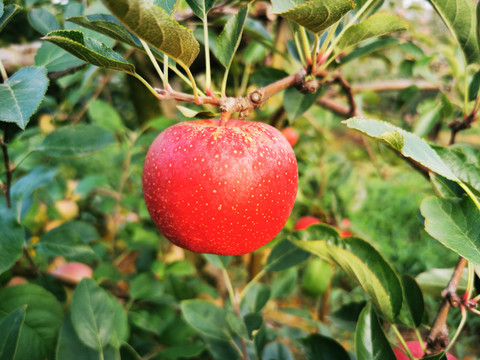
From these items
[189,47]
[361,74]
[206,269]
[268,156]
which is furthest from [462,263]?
[361,74]

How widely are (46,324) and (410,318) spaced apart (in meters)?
0.51

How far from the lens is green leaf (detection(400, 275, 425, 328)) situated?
0.46 meters

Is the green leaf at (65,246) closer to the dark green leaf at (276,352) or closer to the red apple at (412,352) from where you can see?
the dark green leaf at (276,352)

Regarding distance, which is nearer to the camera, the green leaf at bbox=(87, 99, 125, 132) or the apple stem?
the apple stem

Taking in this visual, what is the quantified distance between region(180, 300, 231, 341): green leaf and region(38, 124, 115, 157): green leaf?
0.29 metres

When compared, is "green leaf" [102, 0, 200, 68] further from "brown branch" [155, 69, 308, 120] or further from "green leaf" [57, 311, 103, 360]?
"green leaf" [57, 311, 103, 360]

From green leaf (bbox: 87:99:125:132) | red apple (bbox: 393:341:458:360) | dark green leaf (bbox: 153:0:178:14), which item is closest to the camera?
dark green leaf (bbox: 153:0:178:14)

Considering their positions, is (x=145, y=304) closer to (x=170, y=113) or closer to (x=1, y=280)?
(x=1, y=280)

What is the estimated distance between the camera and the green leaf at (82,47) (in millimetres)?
281

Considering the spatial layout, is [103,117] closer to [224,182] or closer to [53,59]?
[53,59]

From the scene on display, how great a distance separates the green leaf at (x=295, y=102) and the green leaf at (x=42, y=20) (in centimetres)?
35

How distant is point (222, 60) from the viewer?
41 cm

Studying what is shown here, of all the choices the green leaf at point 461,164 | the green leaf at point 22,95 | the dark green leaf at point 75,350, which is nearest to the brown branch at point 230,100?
the green leaf at point 22,95

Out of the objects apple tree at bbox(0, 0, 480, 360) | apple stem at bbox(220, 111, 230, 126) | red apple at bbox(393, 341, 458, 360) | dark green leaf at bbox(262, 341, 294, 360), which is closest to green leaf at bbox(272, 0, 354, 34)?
apple tree at bbox(0, 0, 480, 360)
